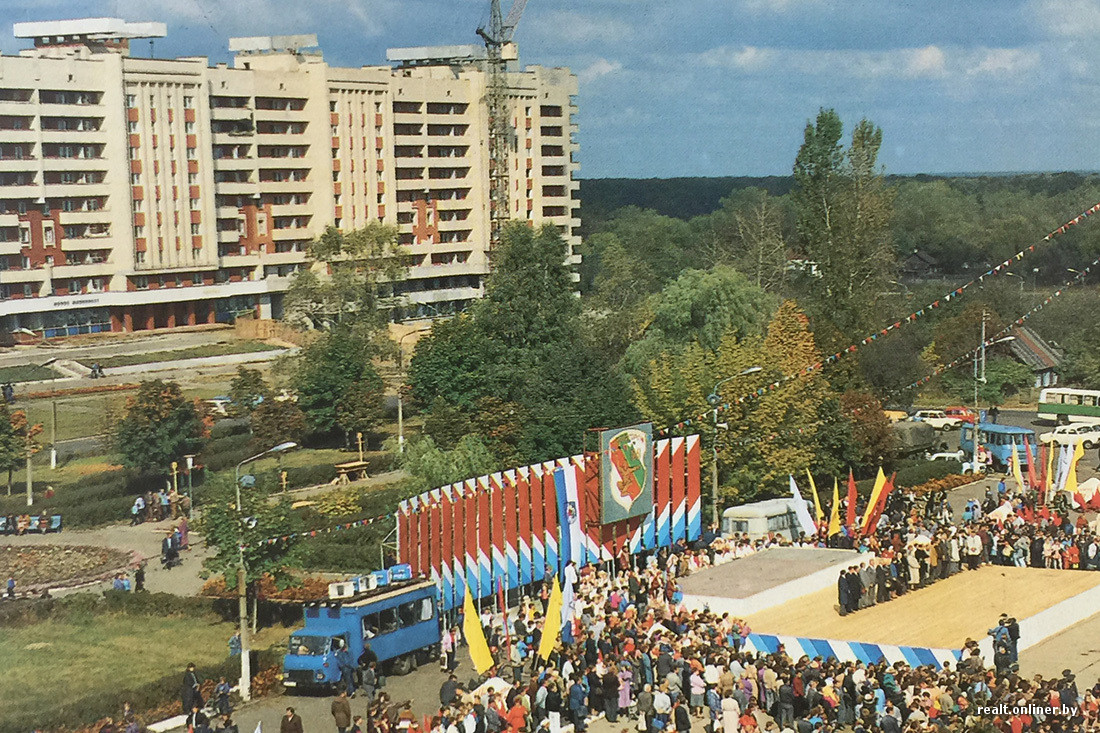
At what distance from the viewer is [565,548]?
33.6 m

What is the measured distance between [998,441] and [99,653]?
1304 inches

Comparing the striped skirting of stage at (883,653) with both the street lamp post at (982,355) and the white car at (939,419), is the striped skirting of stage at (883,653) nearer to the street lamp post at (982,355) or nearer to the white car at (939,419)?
the white car at (939,419)

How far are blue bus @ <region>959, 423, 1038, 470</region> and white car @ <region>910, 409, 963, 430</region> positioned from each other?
501 cm

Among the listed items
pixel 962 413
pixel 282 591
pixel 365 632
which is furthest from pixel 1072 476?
pixel 962 413

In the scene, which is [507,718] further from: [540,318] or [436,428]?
[540,318]

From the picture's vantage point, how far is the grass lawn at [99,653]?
30703mm

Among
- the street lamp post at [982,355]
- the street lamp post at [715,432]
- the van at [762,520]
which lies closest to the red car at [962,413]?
the street lamp post at [982,355]

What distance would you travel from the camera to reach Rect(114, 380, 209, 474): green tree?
162ft

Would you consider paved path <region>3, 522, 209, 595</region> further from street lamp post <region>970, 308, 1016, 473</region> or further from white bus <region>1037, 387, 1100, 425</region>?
white bus <region>1037, 387, 1100, 425</region>

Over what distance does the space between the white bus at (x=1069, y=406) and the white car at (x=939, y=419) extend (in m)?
4.70

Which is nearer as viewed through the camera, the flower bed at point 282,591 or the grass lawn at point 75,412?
the flower bed at point 282,591

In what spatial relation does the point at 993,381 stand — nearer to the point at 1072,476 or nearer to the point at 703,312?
the point at 703,312

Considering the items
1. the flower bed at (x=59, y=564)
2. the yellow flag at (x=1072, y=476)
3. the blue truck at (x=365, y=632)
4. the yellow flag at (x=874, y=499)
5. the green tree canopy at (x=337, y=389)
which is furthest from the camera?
the green tree canopy at (x=337, y=389)

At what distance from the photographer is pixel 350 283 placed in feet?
211
